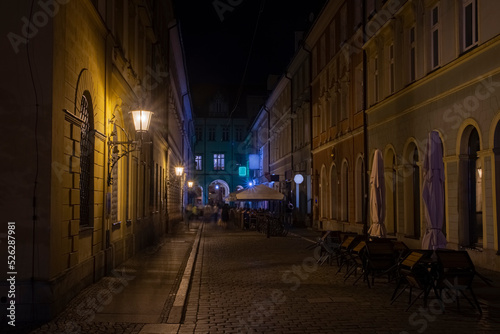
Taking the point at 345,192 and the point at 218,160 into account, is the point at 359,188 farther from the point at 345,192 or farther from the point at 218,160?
the point at 218,160

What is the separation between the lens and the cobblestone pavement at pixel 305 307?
26.3 feet

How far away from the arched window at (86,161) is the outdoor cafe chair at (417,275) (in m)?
6.05

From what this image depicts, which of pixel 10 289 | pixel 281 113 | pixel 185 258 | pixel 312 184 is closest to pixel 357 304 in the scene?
pixel 10 289

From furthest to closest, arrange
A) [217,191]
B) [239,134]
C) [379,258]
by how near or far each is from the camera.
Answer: [217,191] → [239,134] → [379,258]

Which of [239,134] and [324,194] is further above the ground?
[239,134]

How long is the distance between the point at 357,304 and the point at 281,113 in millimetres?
38487

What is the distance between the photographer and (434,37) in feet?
56.7

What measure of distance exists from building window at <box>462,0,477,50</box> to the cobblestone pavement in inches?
239

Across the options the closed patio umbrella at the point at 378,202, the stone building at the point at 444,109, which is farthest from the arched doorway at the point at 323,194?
the closed patio umbrella at the point at 378,202

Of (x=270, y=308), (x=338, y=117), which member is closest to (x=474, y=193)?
(x=270, y=308)

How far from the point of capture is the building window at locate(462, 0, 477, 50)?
14.6 meters

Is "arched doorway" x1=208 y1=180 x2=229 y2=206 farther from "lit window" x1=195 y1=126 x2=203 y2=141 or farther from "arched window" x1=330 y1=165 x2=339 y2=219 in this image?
"arched window" x1=330 y1=165 x2=339 y2=219

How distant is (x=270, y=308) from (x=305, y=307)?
0.59m

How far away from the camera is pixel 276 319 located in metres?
8.59
